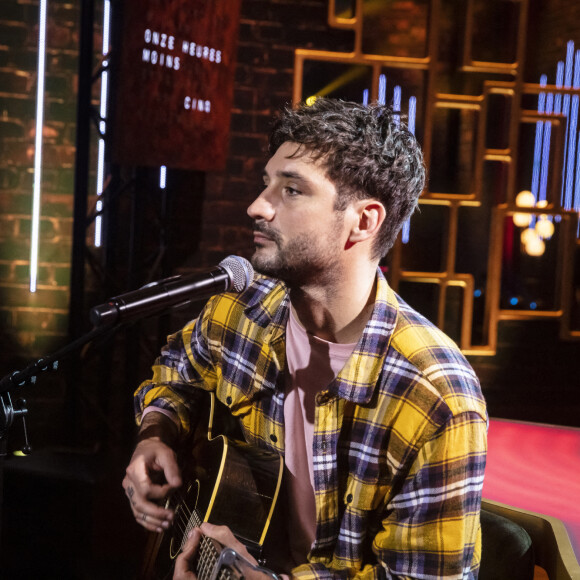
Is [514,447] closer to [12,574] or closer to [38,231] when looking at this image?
[12,574]

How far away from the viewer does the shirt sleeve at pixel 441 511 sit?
1.27 metres

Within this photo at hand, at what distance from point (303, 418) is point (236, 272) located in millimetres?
548

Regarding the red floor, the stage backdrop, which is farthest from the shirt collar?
the stage backdrop

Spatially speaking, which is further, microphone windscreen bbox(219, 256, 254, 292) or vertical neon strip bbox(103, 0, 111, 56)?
vertical neon strip bbox(103, 0, 111, 56)

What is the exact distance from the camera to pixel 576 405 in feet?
12.6

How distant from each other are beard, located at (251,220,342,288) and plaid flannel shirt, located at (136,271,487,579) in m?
0.15

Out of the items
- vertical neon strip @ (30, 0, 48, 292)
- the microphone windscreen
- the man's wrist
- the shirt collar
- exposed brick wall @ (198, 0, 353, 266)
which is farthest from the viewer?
exposed brick wall @ (198, 0, 353, 266)

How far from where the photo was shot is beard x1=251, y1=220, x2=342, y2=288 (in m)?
1.47

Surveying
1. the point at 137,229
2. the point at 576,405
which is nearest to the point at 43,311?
the point at 137,229

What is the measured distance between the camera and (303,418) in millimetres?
1557

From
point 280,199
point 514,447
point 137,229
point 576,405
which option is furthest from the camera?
point 576,405

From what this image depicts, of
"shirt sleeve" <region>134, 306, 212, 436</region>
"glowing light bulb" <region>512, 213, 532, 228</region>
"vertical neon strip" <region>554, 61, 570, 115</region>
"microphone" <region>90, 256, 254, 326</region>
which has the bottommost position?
"shirt sleeve" <region>134, 306, 212, 436</region>

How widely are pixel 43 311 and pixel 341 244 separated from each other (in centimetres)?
243

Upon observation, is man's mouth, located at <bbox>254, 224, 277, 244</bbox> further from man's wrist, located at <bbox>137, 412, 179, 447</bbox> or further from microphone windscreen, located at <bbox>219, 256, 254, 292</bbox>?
man's wrist, located at <bbox>137, 412, 179, 447</bbox>
